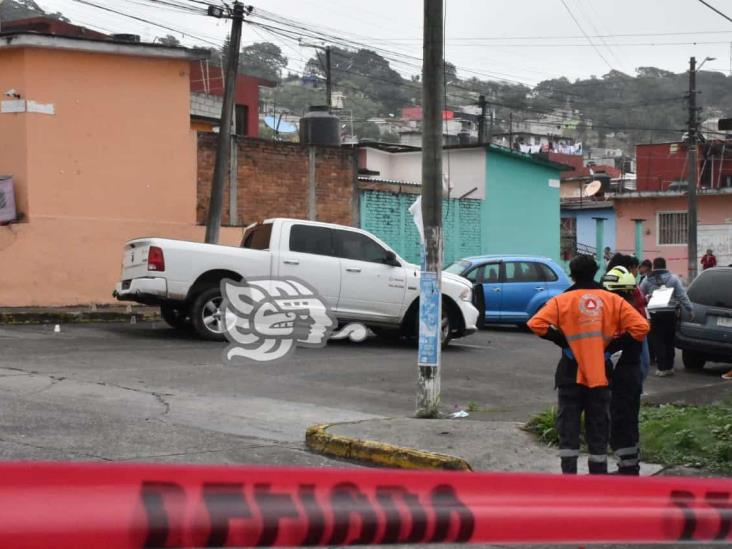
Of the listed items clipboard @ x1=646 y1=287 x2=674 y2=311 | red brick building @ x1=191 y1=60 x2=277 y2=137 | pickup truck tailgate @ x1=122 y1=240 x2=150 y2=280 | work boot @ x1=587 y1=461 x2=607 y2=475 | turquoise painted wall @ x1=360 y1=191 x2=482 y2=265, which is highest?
red brick building @ x1=191 y1=60 x2=277 y2=137

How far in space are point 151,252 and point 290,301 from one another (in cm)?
216

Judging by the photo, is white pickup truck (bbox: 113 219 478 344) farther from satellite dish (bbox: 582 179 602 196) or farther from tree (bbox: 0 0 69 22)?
satellite dish (bbox: 582 179 602 196)

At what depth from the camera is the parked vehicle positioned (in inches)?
612

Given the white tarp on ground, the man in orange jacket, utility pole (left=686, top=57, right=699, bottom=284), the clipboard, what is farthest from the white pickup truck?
the white tarp on ground

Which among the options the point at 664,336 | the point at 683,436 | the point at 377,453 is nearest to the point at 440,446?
the point at 377,453

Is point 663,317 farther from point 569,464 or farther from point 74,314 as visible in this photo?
point 74,314

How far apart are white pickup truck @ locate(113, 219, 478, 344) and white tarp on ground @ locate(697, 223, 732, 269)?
28.2m

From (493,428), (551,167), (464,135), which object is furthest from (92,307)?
(464,135)

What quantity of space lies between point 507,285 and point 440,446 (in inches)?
487

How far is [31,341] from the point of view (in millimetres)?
15109

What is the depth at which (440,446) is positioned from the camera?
8867mm

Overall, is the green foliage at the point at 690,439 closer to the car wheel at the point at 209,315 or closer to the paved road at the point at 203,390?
the paved road at the point at 203,390

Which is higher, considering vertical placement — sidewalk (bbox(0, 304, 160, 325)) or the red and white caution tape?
the red and white caution tape

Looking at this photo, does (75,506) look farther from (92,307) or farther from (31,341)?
(92,307)
